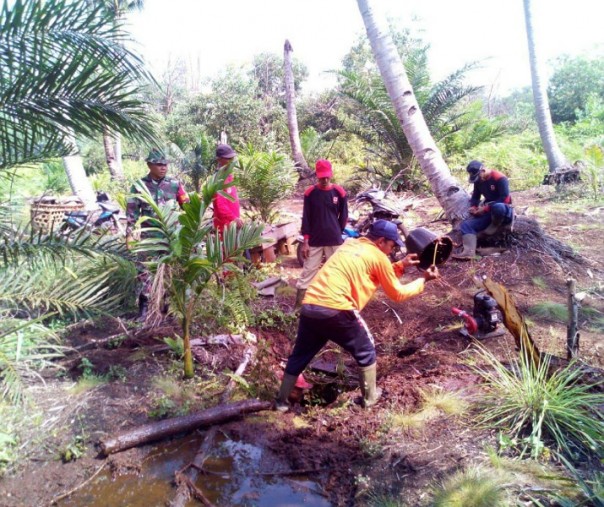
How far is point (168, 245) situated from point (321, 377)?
79.9 inches

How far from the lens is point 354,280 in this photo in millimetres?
3527

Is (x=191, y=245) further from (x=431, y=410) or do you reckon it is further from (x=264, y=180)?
(x=264, y=180)

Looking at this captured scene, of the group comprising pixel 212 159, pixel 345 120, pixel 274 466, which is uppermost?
pixel 345 120

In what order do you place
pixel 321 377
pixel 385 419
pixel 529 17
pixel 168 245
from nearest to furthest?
pixel 385 419
pixel 168 245
pixel 321 377
pixel 529 17

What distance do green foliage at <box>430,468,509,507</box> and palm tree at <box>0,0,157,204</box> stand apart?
3029 mm

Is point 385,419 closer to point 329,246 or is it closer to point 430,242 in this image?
point 430,242

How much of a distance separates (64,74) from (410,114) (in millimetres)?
5261

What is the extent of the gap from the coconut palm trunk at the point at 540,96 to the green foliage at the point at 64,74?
1065 centimetres

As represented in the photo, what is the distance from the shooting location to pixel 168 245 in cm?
391

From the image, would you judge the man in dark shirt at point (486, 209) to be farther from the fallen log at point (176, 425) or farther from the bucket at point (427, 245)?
the fallen log at point (176, 425)

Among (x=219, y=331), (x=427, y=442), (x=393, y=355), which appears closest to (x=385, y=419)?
(x=427, y=442)

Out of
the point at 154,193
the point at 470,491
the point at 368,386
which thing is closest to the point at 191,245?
the point at 154,193

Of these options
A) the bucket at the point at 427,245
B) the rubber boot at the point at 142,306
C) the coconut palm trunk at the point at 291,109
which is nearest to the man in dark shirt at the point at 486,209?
the bucket at the point at 427,245

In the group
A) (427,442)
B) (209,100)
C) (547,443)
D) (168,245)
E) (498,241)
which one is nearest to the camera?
(547,443)
